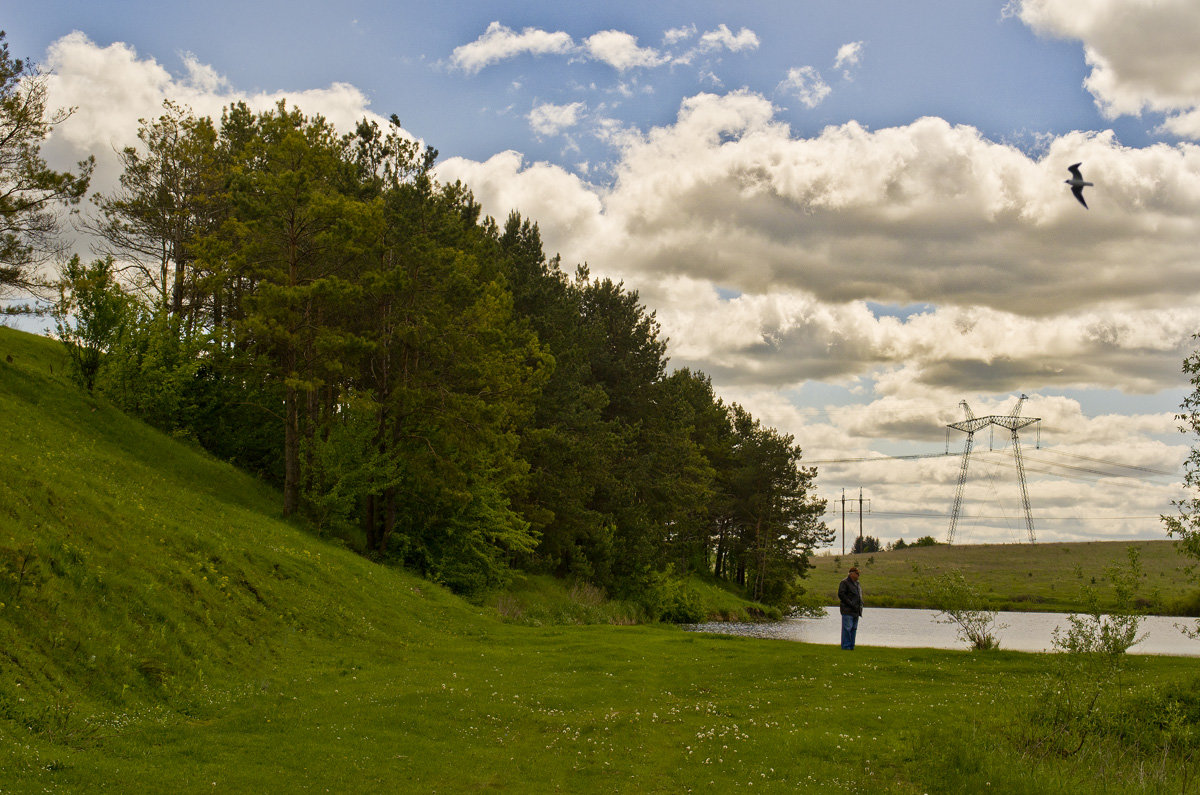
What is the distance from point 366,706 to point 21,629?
6.45 metres

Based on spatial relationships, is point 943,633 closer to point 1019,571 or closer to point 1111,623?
point 1111,623

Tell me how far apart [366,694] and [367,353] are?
25890 millimetres

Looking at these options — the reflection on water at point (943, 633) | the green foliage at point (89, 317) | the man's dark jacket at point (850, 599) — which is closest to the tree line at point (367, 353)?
the green foliage at point (89, 317)

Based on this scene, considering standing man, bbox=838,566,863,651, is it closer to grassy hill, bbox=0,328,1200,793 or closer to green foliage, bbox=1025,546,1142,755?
grassy hill, bbox=0,328,1200,793

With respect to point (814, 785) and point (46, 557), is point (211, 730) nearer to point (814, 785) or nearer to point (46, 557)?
point (46, 557)

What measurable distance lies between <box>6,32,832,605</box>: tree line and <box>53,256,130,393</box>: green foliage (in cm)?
12

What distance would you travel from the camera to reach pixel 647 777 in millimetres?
13883

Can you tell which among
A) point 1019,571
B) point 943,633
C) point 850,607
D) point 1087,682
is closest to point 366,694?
point 1087,682

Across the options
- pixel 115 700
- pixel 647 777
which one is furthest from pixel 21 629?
pixel 647 777

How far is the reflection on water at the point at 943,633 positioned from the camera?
148 ft

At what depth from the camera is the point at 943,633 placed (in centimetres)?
5647

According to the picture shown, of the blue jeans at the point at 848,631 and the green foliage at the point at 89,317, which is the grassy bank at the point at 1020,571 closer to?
the blue jeans at the point at 848,631

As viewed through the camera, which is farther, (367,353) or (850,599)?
(367,353)

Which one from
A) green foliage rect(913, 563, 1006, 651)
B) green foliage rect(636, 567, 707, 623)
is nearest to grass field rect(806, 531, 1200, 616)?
green foliage rect(636, 567, 707, 623)
